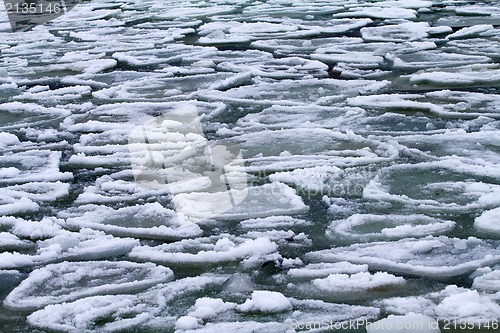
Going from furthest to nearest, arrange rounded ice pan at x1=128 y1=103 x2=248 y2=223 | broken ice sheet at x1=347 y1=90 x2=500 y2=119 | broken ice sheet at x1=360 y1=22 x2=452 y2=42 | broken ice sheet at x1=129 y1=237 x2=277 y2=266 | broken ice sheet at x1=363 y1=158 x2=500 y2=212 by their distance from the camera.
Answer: broken ice sheet at x1=360 y1=22 x2=452 y2=42 < broken ice sheet at x1=347 y1=90 x2=500 y2=119 < rounded ice pan at x1=128 y1=103 x2=248 y2=223 < broken ice sheet at x1=363 y1=158 x2=500 y2=212 < broken ice sheet at x1=129 y1=237 x2=277 y2=266

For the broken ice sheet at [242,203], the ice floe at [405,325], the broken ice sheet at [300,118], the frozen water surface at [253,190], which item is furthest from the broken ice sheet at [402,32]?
the ice floe at [405,325]

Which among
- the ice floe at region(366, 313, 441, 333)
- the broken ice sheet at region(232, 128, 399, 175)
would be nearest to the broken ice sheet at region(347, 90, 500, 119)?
the broken ice sheet at region(232, 128, 399, 175)

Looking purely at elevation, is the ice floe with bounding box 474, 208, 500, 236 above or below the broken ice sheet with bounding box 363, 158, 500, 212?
above

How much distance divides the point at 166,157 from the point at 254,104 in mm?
967

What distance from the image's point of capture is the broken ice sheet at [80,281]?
195 cm

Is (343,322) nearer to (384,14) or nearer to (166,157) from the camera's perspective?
(166,157)

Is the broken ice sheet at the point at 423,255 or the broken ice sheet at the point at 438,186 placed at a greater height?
the broken ice sheet at the point at 423,255

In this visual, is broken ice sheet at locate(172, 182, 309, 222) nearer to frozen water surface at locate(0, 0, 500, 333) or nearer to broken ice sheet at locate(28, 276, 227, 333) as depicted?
frozen water surface at locate(0, 0, 500, 333)

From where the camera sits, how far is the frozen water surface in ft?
6.13

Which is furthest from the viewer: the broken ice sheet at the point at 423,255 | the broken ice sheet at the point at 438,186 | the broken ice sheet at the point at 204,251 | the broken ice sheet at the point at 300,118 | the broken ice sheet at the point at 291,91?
the broken ice sheet at the point at 291,91

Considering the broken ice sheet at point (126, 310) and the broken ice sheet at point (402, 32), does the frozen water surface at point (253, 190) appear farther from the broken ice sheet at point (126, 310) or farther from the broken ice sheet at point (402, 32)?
the broken ice sheet at point (402, 32)

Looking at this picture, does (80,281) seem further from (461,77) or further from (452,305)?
(461,77)

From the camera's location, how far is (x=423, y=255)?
2.09m

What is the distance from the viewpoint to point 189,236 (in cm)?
229
